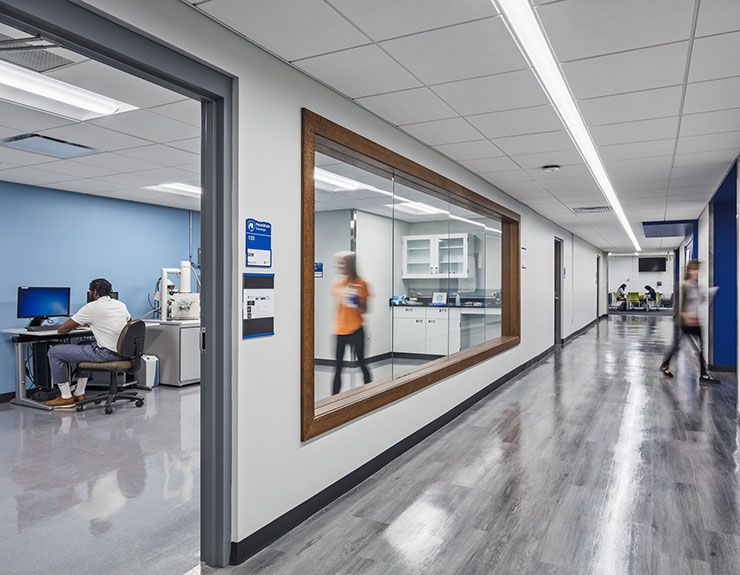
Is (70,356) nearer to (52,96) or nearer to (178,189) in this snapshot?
(178,189)

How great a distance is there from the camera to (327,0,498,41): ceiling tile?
75.6 inches

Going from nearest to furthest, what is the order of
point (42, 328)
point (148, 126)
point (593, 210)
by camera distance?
point (148, 126) → point (42, 328) → point (593, 210)

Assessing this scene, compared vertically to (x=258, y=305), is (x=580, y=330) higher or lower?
lower

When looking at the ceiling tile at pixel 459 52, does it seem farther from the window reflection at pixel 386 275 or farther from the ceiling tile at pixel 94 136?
the ceiling tile at pixel 94 136

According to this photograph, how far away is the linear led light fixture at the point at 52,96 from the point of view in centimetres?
280

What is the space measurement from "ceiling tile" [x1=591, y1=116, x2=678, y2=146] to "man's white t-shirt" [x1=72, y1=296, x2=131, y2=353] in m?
4.42

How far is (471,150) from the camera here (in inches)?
161

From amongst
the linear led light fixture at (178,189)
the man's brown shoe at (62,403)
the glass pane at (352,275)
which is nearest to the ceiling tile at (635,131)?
the glass pane at (352,275)

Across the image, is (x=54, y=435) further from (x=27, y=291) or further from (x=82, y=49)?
(x=82, y=49)

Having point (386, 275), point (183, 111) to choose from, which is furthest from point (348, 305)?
point (183, 111)

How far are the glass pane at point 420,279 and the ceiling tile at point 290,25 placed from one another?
1854 millimetres

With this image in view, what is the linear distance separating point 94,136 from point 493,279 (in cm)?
446

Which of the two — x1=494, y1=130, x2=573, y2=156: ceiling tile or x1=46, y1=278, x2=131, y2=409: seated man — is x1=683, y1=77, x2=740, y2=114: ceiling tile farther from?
x1=46, y1=278, x2=131, y2=409: seated man

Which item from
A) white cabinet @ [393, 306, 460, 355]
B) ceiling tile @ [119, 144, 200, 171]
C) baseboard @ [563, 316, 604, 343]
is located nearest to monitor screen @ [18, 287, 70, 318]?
ceiling tile @ [119, 144, 200, 171]
